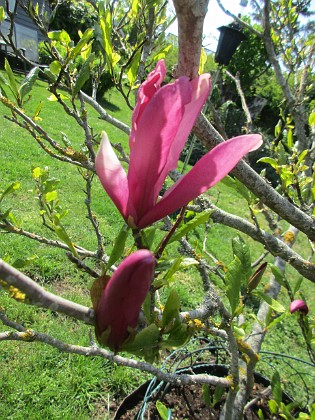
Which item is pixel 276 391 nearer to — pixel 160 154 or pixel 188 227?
pixel 188 227

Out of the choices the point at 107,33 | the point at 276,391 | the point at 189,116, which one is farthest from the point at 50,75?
the point at 276,391

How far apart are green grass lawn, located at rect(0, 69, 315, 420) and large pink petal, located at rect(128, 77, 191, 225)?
27 centimetres

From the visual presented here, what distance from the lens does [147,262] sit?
491mm

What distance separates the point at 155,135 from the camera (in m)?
Result: 0.49

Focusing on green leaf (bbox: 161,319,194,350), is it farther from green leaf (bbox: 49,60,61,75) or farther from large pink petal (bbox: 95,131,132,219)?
green leaf (bbox: 49,60,61,75)

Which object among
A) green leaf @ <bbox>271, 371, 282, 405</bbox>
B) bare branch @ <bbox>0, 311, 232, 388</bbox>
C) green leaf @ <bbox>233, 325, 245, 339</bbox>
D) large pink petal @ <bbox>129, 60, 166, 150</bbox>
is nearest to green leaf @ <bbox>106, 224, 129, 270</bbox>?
large pink petal @ <bbox>129, 60, 166, 150</bbox>

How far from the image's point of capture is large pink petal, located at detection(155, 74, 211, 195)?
537 millimetres

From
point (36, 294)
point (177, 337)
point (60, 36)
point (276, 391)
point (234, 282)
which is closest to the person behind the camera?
point (36, 294)

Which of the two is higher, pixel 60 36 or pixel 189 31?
pixel 189 31

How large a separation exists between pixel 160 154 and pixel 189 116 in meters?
0.08

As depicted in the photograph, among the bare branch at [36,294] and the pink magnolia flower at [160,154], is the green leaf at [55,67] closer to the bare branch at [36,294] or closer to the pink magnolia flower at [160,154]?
the pink magnolia flower at [160,154]

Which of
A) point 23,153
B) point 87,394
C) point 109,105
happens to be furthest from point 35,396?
point 109,105

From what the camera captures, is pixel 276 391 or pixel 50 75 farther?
pixel 276 391

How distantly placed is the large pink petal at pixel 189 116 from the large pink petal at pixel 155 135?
2 cm
